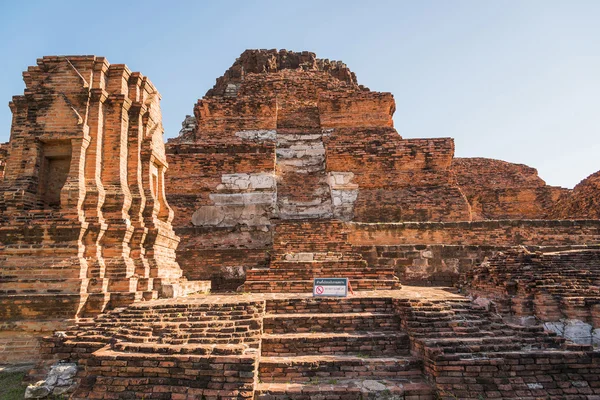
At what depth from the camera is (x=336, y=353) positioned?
5.33 metres

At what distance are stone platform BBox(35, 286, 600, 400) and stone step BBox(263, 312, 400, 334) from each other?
1 cm

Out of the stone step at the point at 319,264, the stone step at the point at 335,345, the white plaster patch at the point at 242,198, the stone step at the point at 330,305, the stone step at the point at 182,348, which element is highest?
the white plaster patch at the point at 242,198

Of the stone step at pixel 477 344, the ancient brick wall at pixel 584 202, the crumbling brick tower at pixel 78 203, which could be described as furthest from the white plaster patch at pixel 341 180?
the ancient brick wall at pixel 584 202

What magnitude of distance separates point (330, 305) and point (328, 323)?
474 millimetres

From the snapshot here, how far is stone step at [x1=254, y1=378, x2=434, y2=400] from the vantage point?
4.40 m

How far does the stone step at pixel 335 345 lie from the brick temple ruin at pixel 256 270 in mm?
21

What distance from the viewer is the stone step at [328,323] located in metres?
5.81

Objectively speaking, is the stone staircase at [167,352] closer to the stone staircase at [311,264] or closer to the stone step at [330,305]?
the stone step at [330,305]

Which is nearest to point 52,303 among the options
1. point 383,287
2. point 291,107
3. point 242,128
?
point 383,287

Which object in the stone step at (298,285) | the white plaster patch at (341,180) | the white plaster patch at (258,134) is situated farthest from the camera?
the white plaster patch at (258,134)

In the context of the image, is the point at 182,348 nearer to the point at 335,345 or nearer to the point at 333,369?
the point at 333,369

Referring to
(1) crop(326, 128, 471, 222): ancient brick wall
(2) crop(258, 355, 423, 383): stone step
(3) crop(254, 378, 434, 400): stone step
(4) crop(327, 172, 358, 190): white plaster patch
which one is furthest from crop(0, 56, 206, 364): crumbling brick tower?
(1) crop(326, 128, 471, 222): ancient brick wall

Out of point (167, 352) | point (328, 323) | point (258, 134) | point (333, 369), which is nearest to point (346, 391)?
point (333, 369)

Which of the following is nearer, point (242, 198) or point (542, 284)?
point (542, 284)
